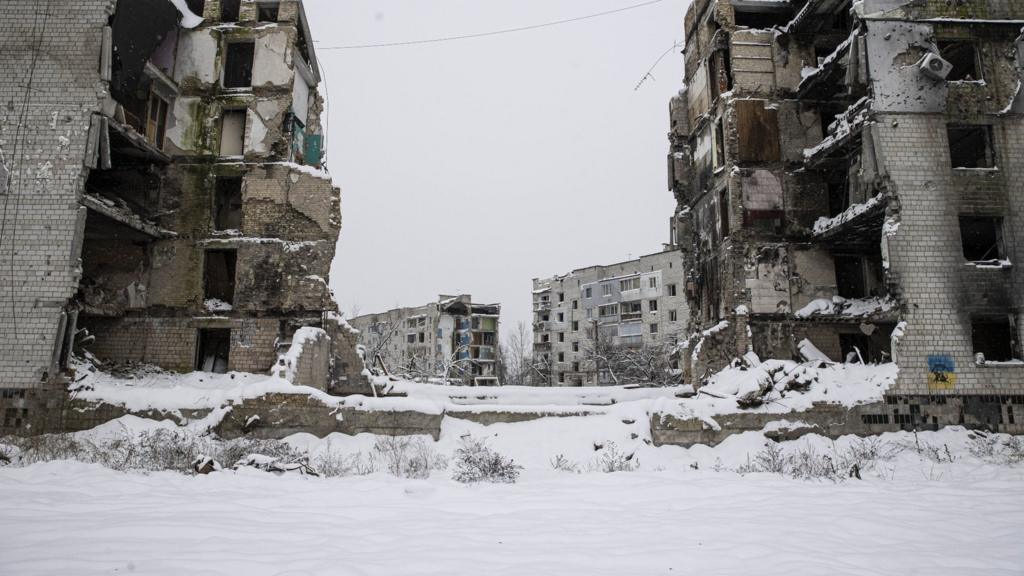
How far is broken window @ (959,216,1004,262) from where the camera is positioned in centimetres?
1470

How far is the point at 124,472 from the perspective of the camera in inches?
329

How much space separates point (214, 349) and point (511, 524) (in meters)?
15.8

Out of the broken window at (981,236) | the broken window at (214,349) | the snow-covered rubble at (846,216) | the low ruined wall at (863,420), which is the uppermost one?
the snow-covered rubble at (846,216)

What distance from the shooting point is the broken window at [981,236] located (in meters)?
14.7

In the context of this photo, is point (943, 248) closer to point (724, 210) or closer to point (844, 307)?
point (844, 307)

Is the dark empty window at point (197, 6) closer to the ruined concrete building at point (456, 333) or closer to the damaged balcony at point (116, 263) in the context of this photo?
the damaged balcony at point (116, 263)

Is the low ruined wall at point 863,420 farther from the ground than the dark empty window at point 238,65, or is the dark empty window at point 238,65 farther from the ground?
the dark empty window at point 238,65

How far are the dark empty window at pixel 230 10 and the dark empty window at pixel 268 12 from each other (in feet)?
2.57

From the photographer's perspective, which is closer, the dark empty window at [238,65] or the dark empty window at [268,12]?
the dark empty window at [238,65]

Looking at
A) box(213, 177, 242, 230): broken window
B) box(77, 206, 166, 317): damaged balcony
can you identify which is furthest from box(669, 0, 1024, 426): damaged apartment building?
box(77, 206, 166, 317): damaged balcony

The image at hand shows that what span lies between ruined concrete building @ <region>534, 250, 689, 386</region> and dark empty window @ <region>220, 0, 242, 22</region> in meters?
30.9

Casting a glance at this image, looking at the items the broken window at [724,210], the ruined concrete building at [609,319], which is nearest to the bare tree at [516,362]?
the ruined concrete building at [609,319]

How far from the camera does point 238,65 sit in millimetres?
19062

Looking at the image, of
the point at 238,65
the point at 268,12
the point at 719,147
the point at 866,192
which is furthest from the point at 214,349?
the point at 866,192
